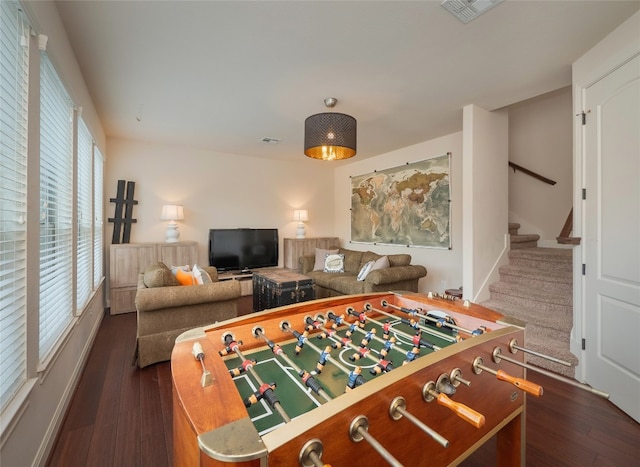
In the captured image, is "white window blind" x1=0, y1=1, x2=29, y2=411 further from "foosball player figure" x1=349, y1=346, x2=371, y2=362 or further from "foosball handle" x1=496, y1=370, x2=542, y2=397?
"foosball handle" x1=496, y1=370, x2=542, y2=397

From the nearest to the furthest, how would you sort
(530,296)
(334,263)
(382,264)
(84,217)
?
(84,217), (530,296), (382,264), (334,263)

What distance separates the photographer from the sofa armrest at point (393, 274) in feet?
11.7

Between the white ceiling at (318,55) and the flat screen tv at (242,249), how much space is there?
2036 millimetres

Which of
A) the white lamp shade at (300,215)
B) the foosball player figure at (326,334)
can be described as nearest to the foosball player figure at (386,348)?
the foosball player figure at (326,334)

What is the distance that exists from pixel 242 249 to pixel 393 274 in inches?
107

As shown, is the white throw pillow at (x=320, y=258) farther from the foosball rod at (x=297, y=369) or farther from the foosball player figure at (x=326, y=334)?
the foosball rod at (x=297, y=369)

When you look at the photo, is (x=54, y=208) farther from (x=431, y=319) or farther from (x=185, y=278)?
(x=431, y=319)

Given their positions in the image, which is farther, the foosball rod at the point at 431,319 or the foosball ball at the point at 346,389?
the foosball rod at the point at 431,319

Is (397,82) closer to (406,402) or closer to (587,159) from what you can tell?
(587,159)

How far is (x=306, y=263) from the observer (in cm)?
507

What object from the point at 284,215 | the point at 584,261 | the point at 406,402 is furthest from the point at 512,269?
the point at 284,215

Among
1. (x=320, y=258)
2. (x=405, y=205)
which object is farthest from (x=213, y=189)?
(x=405, y=205)

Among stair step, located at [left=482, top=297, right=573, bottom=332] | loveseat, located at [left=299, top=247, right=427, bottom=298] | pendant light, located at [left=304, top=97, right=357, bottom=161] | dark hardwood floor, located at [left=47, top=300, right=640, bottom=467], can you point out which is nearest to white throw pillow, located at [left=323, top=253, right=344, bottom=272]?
loveseat, located at [left=299, top=247, right=427, bottom=298]

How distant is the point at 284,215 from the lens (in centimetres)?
577
